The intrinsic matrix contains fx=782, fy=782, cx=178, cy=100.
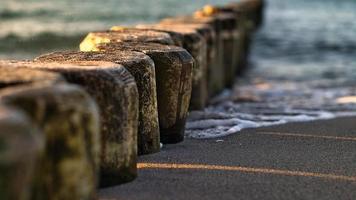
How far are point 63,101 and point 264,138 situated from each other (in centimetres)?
266

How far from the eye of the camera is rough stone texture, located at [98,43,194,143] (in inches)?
187

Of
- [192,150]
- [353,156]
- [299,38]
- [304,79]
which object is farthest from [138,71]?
[299,38]

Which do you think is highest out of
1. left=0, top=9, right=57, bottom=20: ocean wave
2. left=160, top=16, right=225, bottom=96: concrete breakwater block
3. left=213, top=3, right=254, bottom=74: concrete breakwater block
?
left=160, top=16, right=225, bottom=96: concrete breakwater block

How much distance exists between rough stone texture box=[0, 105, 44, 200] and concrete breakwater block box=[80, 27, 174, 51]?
268 cm

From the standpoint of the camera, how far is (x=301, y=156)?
4402 mm

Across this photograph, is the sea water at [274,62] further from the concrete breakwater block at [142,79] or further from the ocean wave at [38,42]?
the concrete breakwater block at [142,79]


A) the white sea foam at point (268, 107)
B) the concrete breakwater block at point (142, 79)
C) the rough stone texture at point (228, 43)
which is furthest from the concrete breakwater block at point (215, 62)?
the concrete breakwater block at point (142, 79)

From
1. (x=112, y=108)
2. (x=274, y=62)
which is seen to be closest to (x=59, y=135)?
(x=112, y=108)

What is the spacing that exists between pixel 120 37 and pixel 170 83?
632 millimetres

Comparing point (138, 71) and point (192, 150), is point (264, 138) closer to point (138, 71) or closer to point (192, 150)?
point (192, 150)

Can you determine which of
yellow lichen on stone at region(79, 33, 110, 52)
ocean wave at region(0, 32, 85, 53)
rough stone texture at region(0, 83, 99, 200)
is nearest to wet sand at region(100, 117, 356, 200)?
rough stone texture at region(0, 83, 99, 200)

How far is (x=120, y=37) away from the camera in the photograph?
523 centimetres

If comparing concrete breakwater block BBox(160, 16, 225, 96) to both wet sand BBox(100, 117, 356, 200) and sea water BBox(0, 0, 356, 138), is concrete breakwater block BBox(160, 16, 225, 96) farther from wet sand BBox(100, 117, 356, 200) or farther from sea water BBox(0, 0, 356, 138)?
wet sand BBox(100, 117, 356, 200)

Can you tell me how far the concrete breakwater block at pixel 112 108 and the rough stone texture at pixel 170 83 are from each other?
45.4 inches
